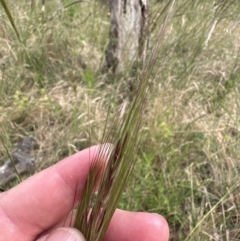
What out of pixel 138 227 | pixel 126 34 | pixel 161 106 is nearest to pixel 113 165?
pixel 138 227

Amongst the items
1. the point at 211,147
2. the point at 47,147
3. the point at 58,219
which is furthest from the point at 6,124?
the point at 211,147

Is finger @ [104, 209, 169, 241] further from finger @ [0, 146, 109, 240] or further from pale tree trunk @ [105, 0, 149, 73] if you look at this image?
pale tree trunk @ [105, 0, 149, 73]

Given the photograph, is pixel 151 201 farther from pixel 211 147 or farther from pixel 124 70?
pixel 124 70

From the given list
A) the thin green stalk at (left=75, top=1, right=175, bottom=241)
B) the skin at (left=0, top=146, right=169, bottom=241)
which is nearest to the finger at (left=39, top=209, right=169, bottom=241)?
the skin at (left=0, top=146, right=169, bottom=241)

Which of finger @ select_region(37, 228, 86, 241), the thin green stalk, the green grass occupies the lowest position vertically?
the green grass

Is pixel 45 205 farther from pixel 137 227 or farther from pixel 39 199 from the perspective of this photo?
pixel 137 227

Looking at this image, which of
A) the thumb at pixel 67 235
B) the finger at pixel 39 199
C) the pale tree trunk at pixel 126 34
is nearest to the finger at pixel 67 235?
the thumb at pixel 67 235
